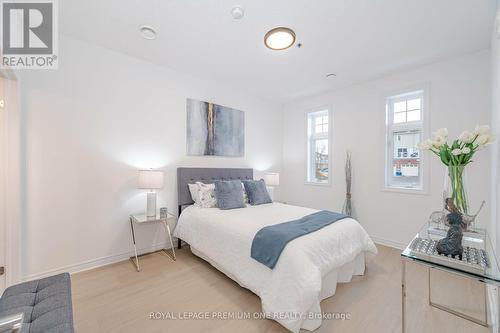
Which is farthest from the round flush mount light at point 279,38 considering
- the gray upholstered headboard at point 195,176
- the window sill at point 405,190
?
the window sill at point 405,190

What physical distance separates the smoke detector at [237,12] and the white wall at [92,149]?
5.19 feet

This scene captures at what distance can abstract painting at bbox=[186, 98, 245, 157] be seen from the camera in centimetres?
338

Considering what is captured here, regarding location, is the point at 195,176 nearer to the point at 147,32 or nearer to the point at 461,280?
the point at 147,32

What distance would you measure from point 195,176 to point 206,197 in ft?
1.70

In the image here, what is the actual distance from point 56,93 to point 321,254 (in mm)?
3230

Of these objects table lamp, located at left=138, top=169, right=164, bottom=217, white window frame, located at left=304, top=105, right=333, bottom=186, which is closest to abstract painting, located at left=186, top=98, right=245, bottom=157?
table lamp, located at left=138, top=169, right=164, bottom=217

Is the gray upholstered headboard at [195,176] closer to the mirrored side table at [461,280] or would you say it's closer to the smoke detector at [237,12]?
the smoke detector at [237,12]

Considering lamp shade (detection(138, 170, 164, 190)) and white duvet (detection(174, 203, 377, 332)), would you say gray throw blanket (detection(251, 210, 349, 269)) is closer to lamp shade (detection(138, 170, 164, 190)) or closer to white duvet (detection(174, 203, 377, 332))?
white duvet (detection(174, 203, 377, 332))

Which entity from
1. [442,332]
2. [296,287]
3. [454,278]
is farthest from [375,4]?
[454,278]

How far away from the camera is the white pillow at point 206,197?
2.96 meters

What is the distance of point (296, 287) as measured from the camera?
154 centimetres

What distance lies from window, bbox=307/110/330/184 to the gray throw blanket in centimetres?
232

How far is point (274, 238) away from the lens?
70.4 inches

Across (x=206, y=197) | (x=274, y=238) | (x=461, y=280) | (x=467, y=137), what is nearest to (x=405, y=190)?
(x=461, y=280)
